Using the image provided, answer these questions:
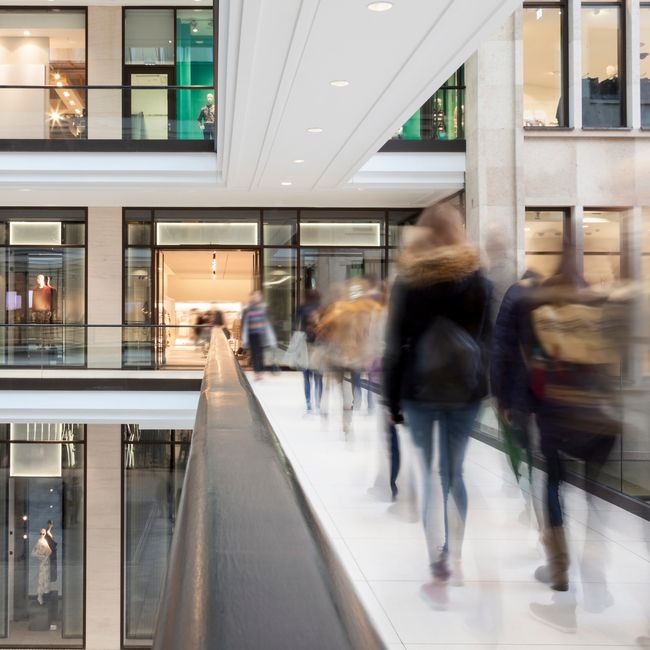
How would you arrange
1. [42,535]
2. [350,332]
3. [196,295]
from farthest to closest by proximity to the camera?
[196,295]
[42,535]
[350,332]

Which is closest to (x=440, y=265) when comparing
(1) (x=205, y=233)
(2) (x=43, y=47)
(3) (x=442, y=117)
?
(3) (x=442, y=117)

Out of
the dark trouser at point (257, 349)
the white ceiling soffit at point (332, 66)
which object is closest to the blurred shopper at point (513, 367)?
the white ceiling soffit at point (332, 66)

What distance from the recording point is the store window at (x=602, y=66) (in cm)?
1501

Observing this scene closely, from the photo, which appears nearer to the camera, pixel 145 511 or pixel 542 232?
pixel 542 232

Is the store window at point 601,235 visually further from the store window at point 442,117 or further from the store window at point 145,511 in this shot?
the store window at point 145,511

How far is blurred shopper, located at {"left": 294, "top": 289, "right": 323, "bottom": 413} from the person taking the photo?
1102 cm

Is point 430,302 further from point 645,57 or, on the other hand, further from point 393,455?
point 645,57

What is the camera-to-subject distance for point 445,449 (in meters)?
3.79

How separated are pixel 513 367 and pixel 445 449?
1.74 feet

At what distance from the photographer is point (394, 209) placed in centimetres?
1931

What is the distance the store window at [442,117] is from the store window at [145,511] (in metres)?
8.80

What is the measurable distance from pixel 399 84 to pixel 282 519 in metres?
9.45

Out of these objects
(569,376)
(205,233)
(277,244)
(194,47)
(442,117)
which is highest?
(194,47)

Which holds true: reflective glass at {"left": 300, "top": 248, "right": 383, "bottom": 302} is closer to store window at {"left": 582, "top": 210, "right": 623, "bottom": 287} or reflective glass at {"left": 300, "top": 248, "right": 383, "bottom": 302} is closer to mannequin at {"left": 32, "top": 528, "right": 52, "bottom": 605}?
store window at {"left": 582, "top": 210, "right": 623, "bottom": 287}
